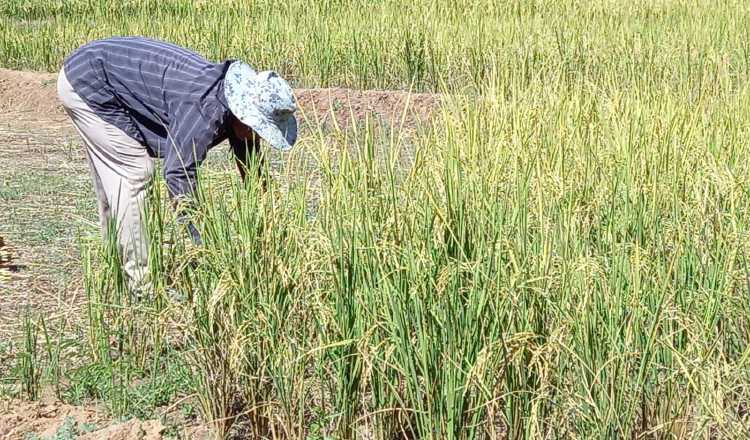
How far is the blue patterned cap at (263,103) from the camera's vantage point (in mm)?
3508

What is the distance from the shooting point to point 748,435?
2.46m

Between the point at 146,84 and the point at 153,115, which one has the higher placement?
the point at 146,84

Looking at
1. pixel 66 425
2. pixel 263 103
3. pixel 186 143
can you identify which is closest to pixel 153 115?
pixel 186 143

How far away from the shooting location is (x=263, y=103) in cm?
352

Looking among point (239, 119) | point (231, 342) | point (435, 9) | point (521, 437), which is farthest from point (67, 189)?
point (435, 9)

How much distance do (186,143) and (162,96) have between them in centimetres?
32

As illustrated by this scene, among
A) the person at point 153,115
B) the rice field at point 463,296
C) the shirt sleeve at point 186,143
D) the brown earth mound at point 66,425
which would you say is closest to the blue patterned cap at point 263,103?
the person at point 153,115

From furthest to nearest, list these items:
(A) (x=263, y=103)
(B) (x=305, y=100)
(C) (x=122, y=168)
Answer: (B) (x=305, y=100) < (C) (x=122, y=168) < (A) (x=263, y=103)

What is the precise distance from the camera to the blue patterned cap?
351 centimetres

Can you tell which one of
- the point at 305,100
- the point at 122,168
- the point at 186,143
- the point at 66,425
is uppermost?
the point at 186,143

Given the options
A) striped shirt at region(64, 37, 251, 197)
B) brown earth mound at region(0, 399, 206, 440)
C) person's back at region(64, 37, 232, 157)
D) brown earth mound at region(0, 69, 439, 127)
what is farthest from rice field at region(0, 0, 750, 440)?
brown earth mound at region(0, 69, 439, 127)

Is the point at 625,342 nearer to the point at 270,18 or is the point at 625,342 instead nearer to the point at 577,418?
the point at 577,418

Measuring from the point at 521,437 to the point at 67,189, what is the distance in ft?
14.2

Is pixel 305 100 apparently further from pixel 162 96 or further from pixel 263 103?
pixel 263 103
